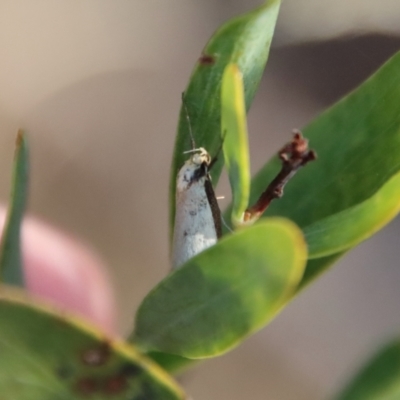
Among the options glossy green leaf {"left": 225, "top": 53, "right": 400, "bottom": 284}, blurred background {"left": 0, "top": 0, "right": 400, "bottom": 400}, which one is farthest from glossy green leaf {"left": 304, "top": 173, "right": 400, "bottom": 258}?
blurred background {"left": 0, "top": 0, "right": 400, "bottom": 400}

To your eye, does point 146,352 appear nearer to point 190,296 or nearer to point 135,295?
point 190,296

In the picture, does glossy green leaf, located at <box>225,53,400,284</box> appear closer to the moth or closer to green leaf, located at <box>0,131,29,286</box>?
the moth

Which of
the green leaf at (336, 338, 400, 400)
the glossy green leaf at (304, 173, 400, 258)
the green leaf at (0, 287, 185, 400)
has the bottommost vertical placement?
the green leaf at (0, 287, 185, 400)

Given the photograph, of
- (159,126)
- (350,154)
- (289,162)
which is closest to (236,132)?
(289,162)

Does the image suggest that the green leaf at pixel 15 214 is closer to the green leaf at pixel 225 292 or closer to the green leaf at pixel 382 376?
the green leaf at pixel 225 292

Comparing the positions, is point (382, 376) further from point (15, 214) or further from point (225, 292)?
point (15, 214)

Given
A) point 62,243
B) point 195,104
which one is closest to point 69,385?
point 195,104

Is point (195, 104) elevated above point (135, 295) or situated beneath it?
elevated above
